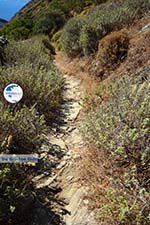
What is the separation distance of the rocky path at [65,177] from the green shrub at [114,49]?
209cm

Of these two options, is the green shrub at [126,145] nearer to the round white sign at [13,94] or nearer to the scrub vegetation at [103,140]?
the scrub vegetation at [103,140]

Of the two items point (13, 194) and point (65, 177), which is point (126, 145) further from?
point (13, 194)

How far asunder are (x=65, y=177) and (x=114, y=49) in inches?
194

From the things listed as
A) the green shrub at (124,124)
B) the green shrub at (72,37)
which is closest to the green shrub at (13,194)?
the green shrub at (124,124)

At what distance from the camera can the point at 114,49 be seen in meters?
9.66

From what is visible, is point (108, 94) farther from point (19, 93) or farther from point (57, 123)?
point (19, 93)

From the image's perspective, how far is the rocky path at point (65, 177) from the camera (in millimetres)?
4516

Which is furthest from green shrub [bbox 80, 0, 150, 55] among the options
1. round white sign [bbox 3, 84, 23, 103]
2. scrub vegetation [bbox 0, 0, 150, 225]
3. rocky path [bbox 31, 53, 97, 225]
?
round white sign [bbox 3, 84, 23, 103]

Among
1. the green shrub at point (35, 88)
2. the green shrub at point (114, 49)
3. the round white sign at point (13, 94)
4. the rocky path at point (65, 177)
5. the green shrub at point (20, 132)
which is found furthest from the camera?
the green shrub at point (114, 49)

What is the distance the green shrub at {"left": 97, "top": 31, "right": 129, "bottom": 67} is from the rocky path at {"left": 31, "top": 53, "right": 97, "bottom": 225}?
2089 millimetres

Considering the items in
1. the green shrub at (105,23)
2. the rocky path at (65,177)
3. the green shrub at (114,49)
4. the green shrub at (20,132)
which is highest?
the green shrub at (105,23)

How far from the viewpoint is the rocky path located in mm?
4516

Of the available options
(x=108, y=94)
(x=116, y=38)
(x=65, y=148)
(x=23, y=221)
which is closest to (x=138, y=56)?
(x=116, y=38)

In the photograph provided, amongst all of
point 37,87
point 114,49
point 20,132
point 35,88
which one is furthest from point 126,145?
point 114,49
